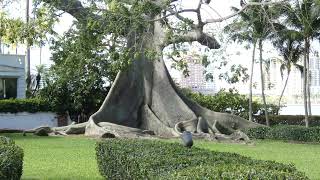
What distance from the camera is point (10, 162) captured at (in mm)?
8203

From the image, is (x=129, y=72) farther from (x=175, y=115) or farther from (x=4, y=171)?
(x=4, y=171)

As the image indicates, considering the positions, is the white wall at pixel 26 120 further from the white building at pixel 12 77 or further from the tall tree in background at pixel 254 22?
the tall tree in background at pixel 254 22

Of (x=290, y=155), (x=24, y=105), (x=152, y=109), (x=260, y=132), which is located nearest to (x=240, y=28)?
(x=260, y=132)

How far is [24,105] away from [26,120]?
83cm

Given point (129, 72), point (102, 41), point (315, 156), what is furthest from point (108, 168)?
point (129, 72)

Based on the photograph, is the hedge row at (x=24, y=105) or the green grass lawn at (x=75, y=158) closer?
the green grass lawn at (x=75, y=158)

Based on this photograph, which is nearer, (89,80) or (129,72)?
(129,72)

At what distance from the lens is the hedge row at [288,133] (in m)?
23.2

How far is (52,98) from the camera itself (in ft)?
102

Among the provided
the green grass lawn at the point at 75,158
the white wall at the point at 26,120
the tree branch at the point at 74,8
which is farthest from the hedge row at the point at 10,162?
the white wall at the point at 26,120

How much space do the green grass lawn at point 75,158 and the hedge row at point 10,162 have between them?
2.52 m

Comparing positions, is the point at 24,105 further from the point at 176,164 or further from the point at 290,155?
the point at 176,164

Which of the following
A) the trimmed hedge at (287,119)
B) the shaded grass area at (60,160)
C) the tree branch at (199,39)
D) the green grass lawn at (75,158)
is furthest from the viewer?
the trimmed hedge at (287,119)

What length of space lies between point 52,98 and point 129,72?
7.99m
